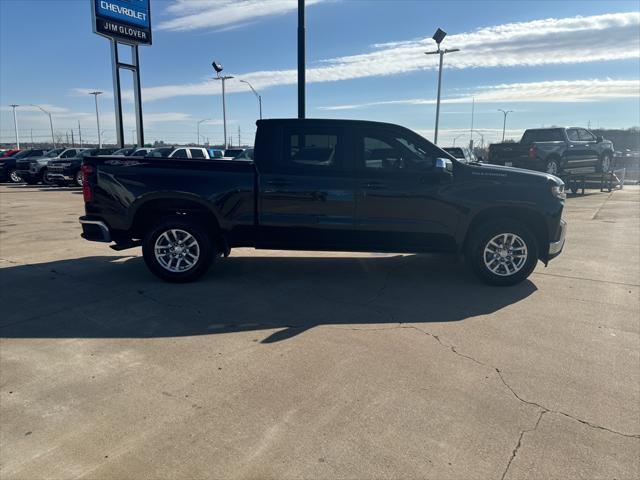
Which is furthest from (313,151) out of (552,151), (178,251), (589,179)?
(589,179)

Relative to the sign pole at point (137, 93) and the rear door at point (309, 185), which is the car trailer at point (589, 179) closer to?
the rear door at point (309, 185)

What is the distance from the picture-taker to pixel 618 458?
8.71ft

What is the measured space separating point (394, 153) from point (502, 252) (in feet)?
6.06

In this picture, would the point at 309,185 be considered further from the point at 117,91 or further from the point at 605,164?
the point at 117,91

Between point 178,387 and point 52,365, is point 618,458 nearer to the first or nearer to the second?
point 178,387

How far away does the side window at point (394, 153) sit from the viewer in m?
5.79

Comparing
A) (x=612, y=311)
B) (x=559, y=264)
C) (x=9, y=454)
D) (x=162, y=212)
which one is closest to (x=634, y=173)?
(x=559, y=264)

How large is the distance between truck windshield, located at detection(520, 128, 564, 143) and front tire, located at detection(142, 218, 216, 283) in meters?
15.9

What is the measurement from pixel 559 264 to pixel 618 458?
16.6 feet

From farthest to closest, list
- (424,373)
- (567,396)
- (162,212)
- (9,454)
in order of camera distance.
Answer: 1. (162,212)
2. (424,373)
3. (567,396)
4. (9,454)

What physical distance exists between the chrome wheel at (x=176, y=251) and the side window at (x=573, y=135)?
16.5 metres

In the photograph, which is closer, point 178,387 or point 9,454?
point 9,454

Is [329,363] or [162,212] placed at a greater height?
[162,212]

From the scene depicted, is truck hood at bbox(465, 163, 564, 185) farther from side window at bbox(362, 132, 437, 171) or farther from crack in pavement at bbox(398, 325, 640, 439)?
crack in pavement at bbox(398, 325, 640, 439)
